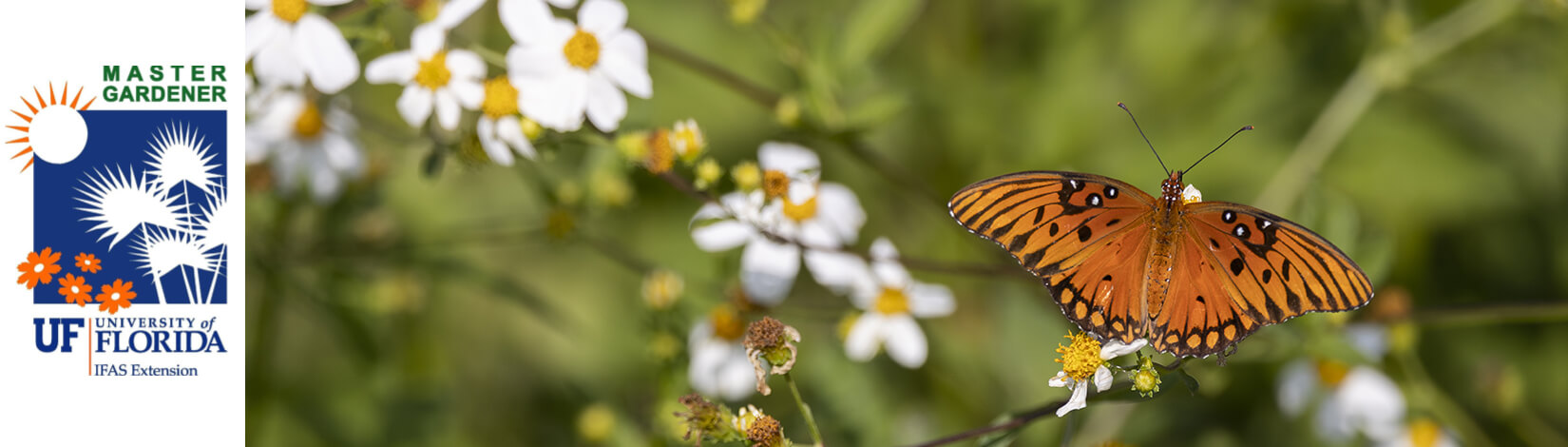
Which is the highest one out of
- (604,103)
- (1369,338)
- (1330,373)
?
(604,103)

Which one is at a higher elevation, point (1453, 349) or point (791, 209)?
point (791, 209)

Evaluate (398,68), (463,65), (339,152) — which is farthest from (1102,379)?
(339,152)

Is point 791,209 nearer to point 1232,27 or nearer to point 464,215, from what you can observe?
point 464,215

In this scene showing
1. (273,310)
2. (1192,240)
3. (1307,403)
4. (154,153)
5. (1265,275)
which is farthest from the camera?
(273,310)

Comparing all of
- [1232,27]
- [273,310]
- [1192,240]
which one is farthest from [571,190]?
[1232,27]

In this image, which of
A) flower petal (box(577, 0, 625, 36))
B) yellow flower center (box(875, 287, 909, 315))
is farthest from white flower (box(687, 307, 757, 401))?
flower petal (box(577, 0, 625, 36))

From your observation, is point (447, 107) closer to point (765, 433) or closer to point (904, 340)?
Answer: point (765, 433)

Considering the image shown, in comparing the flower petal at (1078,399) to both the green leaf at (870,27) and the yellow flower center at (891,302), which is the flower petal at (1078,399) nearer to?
the yellow flower center at (891,302)

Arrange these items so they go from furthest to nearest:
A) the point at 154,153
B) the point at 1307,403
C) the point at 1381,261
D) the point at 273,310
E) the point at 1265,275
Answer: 1. the point at 273,310
2. the point at 1307,403
3. the point at 1381,261
4. the point at 154,153
5. the point at 1265,275
